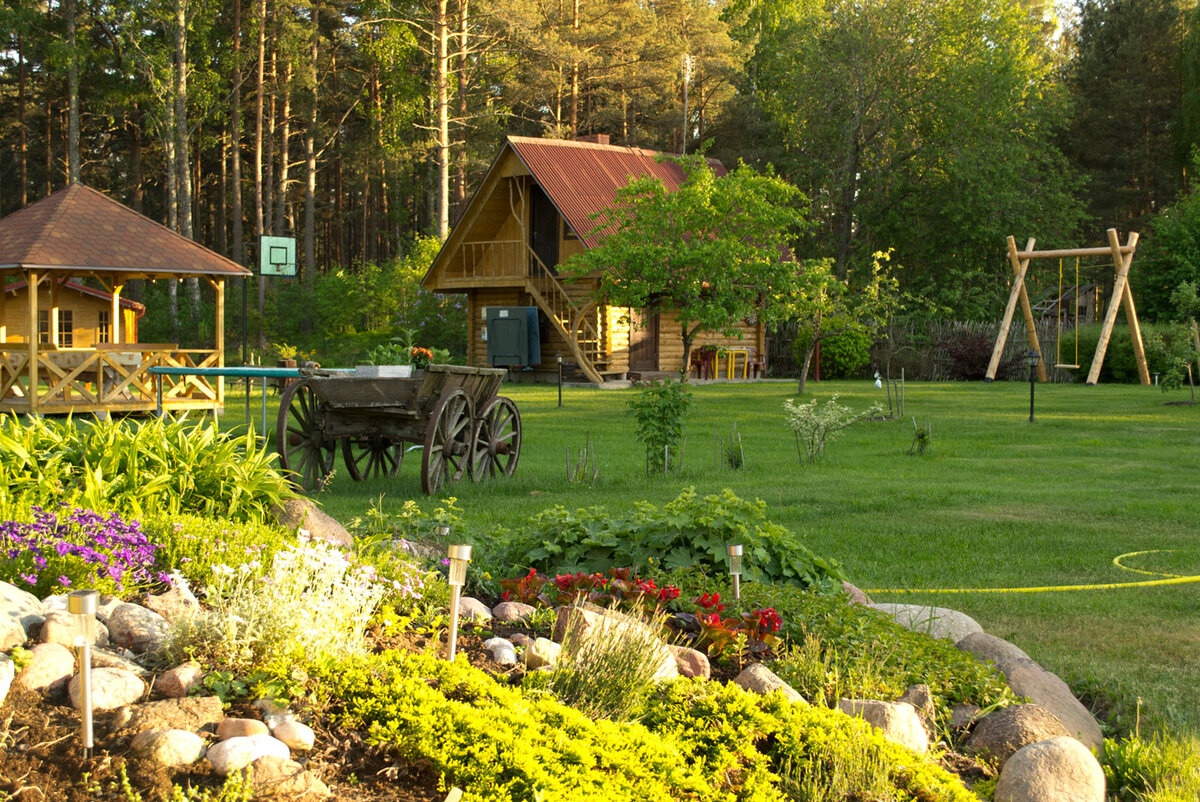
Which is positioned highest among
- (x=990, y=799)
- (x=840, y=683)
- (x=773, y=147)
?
(x=773, y=147)

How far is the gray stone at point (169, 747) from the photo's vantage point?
2741 millimetres

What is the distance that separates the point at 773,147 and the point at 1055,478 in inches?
1273

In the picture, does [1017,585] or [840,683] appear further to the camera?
[1017,585]

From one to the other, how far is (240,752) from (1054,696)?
3182 millimetres

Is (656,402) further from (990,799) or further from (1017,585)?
(990,799)

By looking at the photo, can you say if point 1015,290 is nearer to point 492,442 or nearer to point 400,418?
point 492,442

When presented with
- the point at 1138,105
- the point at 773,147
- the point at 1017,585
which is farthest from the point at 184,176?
the point at 1138,105

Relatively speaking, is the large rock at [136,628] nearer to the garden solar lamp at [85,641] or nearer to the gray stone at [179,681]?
the gray stone at [179,681]

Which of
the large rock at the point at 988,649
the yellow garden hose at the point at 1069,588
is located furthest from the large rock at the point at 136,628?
the yellow garden hose at the point at 1069,588

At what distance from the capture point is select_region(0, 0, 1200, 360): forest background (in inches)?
1315

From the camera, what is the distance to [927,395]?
2242cm

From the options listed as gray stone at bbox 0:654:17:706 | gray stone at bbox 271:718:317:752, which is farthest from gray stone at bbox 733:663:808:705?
gray stone at bbox 0:654:17:706

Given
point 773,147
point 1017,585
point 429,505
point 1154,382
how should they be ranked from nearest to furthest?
1. point 1017,585
2. point 429,505
3. point 1154,382
4. point 773,147

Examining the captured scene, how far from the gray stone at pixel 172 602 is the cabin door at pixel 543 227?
25.0 meters
